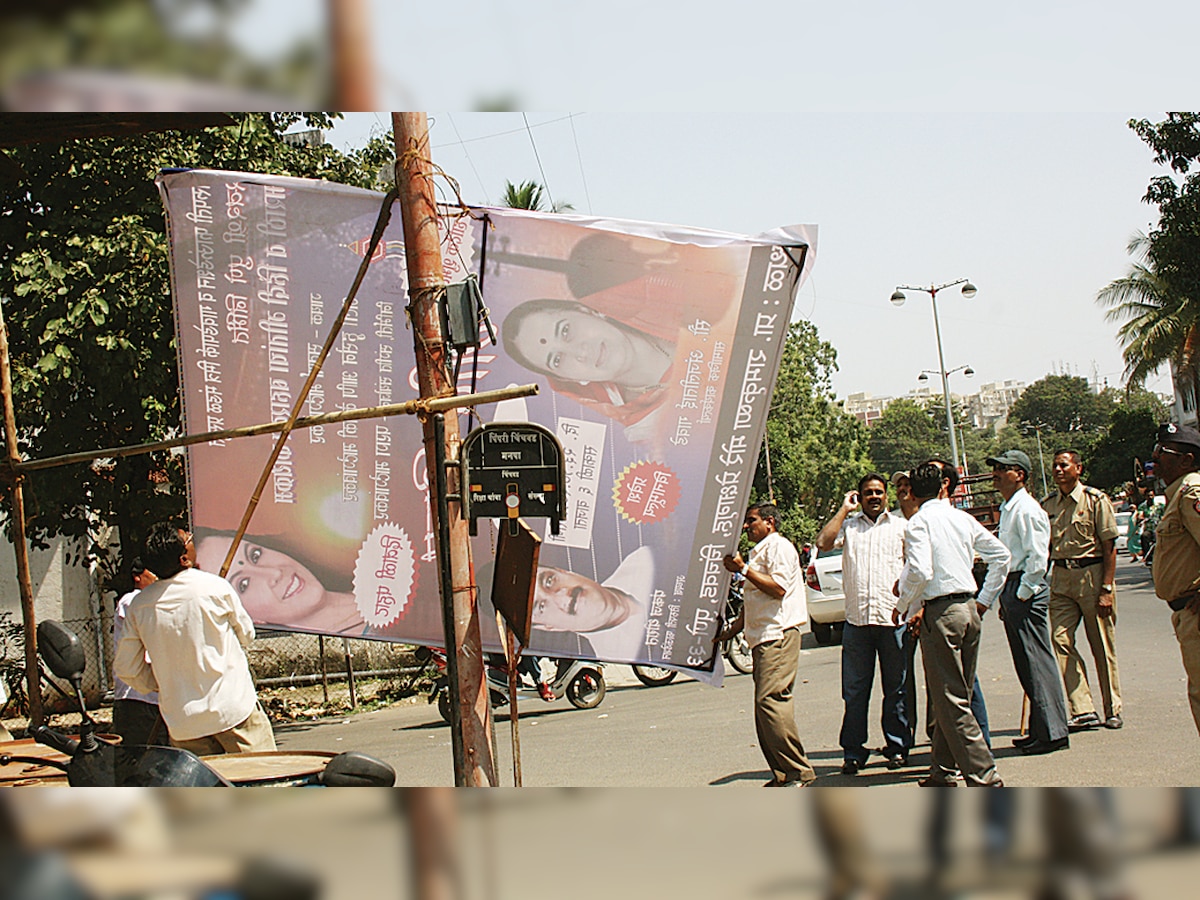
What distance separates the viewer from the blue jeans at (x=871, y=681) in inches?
271

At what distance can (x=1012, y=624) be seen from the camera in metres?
7.17

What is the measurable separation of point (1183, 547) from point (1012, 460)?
199cm

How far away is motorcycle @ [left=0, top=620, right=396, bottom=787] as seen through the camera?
9.79 ft

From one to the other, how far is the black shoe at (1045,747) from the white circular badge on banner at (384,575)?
3.84 m

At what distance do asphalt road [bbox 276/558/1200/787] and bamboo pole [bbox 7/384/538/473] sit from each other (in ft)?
9.54

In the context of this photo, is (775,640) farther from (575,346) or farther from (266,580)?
(266,580)

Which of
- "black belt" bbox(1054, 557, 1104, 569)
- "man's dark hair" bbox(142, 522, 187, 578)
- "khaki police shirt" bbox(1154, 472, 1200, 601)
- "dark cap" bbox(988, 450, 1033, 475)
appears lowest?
"black belt" bbox(1054, 557, 1104, 569)

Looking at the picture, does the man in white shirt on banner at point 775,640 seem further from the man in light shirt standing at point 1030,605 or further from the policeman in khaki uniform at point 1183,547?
the policeman in khaki uniform at point 1183,547

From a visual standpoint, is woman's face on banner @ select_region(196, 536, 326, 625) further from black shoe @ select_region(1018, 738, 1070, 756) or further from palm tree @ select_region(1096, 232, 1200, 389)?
palm tree @ select_region(1096, 232, 1200, 389)

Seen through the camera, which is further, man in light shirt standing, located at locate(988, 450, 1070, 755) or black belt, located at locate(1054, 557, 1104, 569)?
black belt, located at locate(1054, 557, 1104, 569)

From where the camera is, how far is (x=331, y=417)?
19.3 ft

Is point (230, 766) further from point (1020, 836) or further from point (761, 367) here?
point (761, 367)

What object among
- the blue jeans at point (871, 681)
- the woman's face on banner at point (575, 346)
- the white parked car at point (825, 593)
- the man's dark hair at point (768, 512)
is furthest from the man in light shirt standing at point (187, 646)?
the white parked car at point (825, 593)

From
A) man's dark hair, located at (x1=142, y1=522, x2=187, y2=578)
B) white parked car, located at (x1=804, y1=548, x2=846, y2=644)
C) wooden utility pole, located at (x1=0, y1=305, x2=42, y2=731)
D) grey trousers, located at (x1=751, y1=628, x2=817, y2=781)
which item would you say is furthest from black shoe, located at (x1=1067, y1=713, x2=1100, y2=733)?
white parked car, located at (x1=804, y1=548, x2=846, y2=644)
